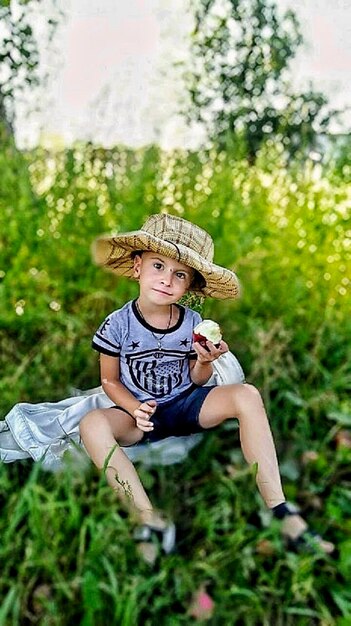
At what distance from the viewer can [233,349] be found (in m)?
1.96

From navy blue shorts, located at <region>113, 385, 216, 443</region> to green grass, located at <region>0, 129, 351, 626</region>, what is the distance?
5.9 inches

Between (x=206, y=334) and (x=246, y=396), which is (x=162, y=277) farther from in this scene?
(x=246, y=396)

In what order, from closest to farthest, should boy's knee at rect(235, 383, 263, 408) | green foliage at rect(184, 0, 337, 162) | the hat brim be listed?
the hat brim, boy's knee at rect(235, 383, 263, 408), green foliage at rect(184, 0, 337, 162)

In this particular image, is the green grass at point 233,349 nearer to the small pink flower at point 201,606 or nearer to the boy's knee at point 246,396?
the small pink flower at point 201,606

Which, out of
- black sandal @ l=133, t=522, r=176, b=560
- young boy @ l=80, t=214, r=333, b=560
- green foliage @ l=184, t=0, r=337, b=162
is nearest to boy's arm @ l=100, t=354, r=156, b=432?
young boy @ l=80, t=214, r=333, b=560

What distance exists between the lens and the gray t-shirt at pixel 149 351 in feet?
3.95

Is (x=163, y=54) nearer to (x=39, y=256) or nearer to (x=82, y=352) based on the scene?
(x=39, y=256)

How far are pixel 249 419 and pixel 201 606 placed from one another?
1.35 feet

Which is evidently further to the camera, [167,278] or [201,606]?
[201,606]

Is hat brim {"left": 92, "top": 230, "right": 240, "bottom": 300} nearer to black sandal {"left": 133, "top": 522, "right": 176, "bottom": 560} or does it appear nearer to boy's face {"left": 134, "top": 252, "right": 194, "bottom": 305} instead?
boy's face {"left": 134, "top": 252, "right": 194, "bottom": 305}

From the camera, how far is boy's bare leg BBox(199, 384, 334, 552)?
4.08ft

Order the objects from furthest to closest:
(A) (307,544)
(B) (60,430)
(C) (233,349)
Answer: (C) (233,349) → (A) (307,544) → (B) (60,430)

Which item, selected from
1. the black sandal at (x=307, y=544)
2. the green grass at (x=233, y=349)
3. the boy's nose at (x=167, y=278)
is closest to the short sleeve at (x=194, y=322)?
the boy's nose at (x=167, y=278)

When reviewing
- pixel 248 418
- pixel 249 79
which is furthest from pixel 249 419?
pixel 249 79
